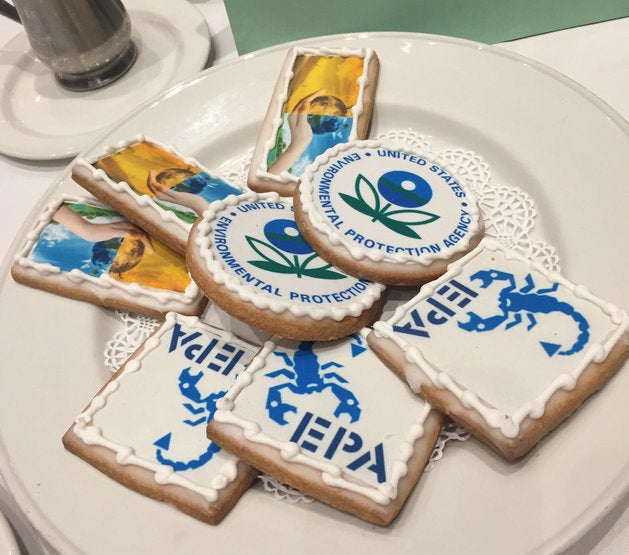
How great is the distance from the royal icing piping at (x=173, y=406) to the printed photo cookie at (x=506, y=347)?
1.01 ft

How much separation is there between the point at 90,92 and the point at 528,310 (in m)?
1.50

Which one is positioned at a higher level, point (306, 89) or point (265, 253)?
point (306, 89)

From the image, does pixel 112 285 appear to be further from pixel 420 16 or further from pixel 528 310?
pixel 420 16

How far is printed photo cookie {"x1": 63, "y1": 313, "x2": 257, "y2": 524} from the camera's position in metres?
0.94

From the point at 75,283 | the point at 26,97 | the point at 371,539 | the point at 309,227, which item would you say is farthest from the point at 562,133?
the point at 26,97

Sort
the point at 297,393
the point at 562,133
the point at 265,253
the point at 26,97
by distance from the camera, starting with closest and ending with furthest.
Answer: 1. the point at 297,393
2. the point at 265,253
3. the point at 562,133
4. the point at 26,97

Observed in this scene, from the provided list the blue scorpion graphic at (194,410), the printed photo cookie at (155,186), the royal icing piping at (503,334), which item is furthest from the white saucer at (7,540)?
the royal icing piping at (503,334)

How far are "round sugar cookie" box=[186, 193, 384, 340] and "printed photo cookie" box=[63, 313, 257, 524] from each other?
103 millimetres

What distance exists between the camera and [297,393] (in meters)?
0.98

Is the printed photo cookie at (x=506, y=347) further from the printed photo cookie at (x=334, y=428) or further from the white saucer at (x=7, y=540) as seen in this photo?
the white saucer at (x=7, y=540)

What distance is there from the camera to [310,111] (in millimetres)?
1402

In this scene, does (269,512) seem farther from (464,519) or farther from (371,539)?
(464,519)

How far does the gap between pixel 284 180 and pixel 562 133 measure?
626 mm

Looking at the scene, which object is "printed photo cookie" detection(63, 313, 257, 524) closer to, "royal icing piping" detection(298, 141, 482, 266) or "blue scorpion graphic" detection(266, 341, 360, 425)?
"blue scorpion graphic" detection(266, 341, 360, 425)
